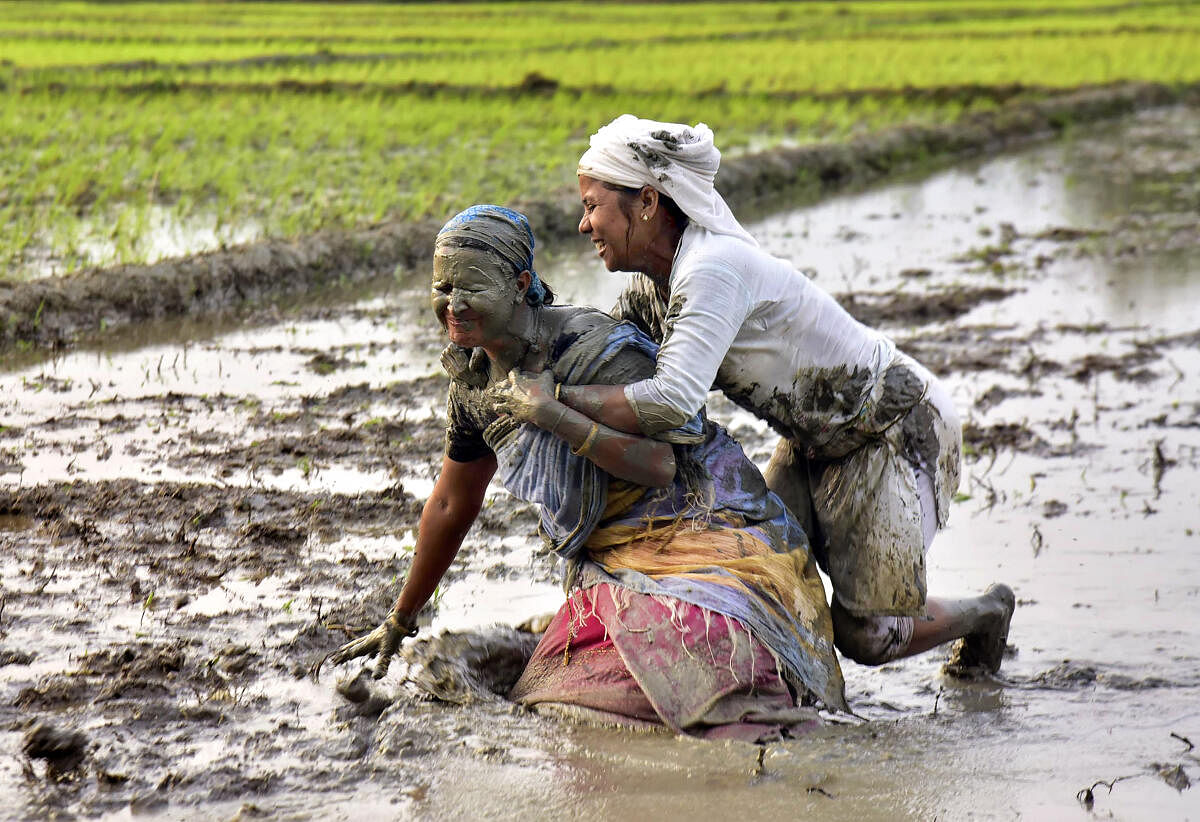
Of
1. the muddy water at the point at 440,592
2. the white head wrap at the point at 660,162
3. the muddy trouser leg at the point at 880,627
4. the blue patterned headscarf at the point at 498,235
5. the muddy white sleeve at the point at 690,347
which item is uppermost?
the white head wrap at the point at 660,162

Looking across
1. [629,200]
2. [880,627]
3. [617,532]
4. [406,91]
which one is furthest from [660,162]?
[406,91]

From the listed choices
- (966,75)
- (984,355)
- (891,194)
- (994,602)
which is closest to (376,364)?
(984,355)

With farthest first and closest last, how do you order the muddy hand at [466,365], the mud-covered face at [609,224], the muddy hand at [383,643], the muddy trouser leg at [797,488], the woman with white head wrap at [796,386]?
1. the muddy trouser leg at [797,488]
2. the muddy hand at [383,643]
3. the muddy hand at [466,365]
4. the mud-covered face at [609,224]
5. the woman with white head wrap at [796,386]

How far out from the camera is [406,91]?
16.0m

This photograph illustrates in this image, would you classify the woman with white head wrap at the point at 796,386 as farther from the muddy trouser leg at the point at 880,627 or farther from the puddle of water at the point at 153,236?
the puddle of water at the point at 153,236

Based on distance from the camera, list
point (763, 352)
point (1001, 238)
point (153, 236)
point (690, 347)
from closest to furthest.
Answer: point (690, 347) → point (763, 352) → point (153, 236) → point (1001, 238)

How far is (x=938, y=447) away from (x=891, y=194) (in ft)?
29.9

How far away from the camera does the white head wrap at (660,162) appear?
2.77 metres

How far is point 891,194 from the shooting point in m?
11.9

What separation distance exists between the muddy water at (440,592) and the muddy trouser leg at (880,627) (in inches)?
5.3

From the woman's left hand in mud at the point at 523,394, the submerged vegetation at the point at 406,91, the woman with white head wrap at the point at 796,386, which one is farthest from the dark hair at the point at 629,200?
the submerged vegetation at the point at 406,91

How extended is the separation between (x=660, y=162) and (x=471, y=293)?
43cm

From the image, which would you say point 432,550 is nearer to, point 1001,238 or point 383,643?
point 383,643

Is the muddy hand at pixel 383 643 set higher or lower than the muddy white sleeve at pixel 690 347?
lower
